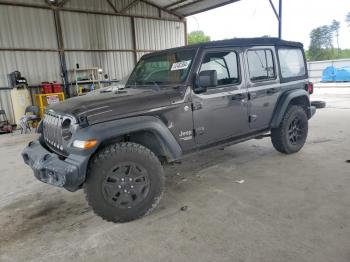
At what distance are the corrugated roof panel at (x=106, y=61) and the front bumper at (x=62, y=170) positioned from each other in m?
9.64

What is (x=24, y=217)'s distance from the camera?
3.15 m

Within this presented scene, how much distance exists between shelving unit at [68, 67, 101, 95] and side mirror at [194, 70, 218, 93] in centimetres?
903

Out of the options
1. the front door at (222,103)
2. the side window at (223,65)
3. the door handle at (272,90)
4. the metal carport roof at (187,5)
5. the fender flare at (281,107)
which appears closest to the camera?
the front door at (222,103)

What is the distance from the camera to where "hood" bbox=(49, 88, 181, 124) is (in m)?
2.67

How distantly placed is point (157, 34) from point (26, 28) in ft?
19.6

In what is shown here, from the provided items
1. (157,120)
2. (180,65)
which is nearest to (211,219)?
(157,120)

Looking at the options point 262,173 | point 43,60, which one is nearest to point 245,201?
point 262,173

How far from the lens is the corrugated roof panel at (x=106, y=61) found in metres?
11.7

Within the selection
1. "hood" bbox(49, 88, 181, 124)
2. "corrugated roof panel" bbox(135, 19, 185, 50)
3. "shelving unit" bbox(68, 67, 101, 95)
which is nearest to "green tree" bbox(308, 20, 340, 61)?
"corrugated roof panel" bbox(135, 19, 185, 50)

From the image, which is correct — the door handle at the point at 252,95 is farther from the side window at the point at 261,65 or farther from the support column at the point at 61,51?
the support column at the point at 61,51

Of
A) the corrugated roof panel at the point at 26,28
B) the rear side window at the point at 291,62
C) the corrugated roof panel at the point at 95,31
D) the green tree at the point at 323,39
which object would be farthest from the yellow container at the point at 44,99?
the green tree at the point at 323,39

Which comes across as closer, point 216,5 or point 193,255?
point 193,255

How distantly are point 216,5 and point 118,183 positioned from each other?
12023 millimetres

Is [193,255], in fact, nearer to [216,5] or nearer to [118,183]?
[118,183]
